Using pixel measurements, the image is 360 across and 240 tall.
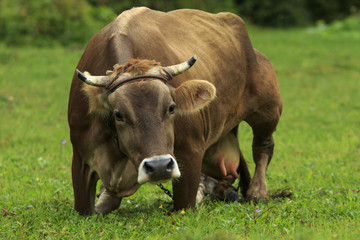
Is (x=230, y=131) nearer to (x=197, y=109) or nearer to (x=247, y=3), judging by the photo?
(x=197, y=109)

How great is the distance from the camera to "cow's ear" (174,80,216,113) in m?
4.99

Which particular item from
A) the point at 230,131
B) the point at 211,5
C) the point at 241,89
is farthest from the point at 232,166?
the point at 211,5

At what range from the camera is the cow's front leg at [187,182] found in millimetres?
5379

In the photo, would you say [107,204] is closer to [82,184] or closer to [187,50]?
[82,184]

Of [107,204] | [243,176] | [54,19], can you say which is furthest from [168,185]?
[54,19]

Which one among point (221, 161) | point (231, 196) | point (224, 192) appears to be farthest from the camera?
point (221, 161)

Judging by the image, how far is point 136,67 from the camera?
4781 mm

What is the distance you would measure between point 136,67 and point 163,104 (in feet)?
1.25

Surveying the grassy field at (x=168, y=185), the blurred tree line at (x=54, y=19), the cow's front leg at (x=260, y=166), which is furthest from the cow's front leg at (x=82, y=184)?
the blurred tree line at (x=54, y=19)

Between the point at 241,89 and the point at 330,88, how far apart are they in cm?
747

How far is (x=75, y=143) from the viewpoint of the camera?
5.37m

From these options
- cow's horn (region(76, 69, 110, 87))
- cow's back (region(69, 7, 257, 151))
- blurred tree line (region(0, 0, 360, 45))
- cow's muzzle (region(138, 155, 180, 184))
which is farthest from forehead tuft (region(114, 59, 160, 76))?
blurred tree line (region(0, 0, 360, 45))

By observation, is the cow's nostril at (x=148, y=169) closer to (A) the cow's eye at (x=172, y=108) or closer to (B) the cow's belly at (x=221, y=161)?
(A) the cow's eye at (x=172, y=108)

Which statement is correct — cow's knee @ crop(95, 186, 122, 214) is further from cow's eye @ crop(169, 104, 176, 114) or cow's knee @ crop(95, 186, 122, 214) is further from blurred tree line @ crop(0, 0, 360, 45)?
blurred tree line @ crop(0, 0, 360, 45)
